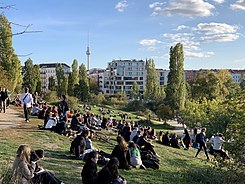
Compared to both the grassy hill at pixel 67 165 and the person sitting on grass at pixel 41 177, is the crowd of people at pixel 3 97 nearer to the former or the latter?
the grassy hill at pixel 67 165

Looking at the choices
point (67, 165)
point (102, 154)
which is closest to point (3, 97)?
point (102, 154)

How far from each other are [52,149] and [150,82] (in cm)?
8567

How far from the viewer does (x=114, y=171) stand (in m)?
7.73

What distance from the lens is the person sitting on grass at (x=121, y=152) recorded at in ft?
35.7

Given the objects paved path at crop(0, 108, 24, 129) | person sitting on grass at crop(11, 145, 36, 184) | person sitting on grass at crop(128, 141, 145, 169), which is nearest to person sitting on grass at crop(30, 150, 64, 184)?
person sitting on grass at crop(11, 145, 36, 184)

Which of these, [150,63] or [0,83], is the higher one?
[150,63]

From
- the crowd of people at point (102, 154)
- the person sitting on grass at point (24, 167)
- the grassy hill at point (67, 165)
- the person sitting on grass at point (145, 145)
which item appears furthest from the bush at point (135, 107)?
the person sitting on grass at point (24, 167)

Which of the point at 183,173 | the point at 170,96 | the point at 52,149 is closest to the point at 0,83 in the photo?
the point at 52,149

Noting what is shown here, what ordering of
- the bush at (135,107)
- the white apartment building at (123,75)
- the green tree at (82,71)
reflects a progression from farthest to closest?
1. the white apartment building at (123,75)
2. the green tree at (82,71)
3. the bush at (135,107)

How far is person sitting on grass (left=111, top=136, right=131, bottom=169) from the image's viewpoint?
10891 millimetres

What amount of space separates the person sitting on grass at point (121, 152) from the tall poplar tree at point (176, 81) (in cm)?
5135

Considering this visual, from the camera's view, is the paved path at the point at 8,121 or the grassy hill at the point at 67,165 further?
the paved path at the point at 8,121

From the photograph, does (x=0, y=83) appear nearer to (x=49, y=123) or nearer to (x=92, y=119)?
(x=92, y=119)

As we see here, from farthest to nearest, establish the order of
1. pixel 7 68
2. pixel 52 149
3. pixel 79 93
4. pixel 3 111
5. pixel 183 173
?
pixel 79 93, pixel 7 68, pixel 3 111, pixel 52 149, pixel 183 173
